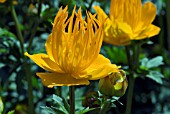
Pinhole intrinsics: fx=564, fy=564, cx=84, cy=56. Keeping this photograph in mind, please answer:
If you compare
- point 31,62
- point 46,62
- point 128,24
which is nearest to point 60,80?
point 46,62

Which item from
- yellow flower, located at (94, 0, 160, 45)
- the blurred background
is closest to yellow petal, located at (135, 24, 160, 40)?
yellow flower, located at (94, 0, 160, 45)

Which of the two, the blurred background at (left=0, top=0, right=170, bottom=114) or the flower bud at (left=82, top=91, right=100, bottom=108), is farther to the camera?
the blurred background at (left=0, top=0, right=170, bottom=114)

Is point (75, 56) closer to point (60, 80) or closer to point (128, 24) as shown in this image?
point (60, 80)

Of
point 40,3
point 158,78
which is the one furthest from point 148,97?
point 40,3

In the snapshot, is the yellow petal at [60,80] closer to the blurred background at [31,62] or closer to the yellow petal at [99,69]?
the yellow petal at [99,69]

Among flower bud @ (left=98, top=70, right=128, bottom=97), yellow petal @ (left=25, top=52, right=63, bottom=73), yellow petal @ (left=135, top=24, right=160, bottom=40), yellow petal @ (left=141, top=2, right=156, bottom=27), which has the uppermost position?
yellow petal @ (left=141, top=2, right=156, bottom=27)

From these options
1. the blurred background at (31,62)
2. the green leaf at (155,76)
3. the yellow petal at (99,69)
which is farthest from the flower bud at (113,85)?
the green leaf at (155,76)

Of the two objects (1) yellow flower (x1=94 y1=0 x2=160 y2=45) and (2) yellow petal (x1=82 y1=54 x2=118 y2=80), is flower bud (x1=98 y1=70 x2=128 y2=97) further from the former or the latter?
(1) yellow flower (x1=94 y1=0 x2=160 y2=45)

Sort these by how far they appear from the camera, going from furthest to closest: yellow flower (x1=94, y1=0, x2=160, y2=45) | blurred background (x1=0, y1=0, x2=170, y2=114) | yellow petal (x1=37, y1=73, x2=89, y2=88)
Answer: blurred background (x1=0, y1=0, x2=170, y2=114)
yellow flower (x1=94, y1=0, x2=160, y2=45)
yellow petal (x1=37, y1=73, x2=89, y2=88)
